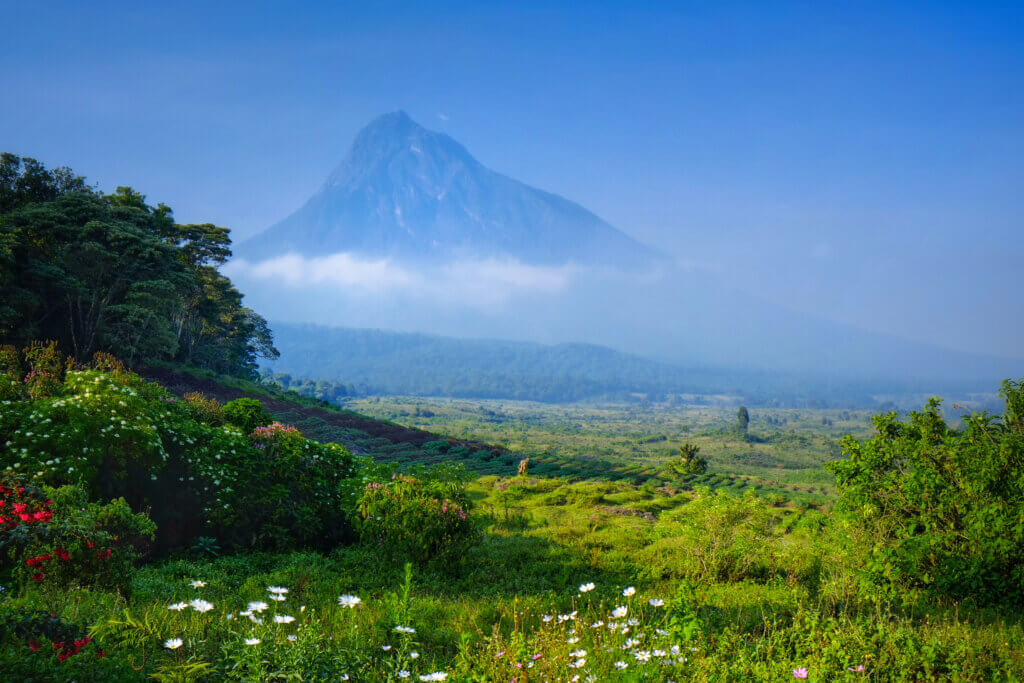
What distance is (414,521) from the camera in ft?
24.1

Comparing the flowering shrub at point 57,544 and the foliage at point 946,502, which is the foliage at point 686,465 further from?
→ the flowering shrub at point 57,544

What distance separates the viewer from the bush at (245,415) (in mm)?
12734

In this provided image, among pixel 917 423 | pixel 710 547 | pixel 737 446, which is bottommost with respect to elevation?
pixel 737 446

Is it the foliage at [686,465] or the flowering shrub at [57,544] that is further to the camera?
the foliage at [686,465]

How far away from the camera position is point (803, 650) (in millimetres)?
4246

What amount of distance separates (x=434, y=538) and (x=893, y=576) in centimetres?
555

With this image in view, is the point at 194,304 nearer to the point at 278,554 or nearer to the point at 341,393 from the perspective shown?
the point at 278,554

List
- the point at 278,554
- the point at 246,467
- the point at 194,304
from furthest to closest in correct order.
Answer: the point at 194,304, the point at 246,467, the point at 278,554

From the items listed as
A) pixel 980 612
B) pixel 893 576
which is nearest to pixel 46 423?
pixel 893 576

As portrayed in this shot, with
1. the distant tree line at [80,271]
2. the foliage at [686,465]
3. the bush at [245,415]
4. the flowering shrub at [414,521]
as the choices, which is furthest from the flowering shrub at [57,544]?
the foliage at [686,465]

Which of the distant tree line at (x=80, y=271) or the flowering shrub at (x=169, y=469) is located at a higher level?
the distant tree line at (x=80, y=271)

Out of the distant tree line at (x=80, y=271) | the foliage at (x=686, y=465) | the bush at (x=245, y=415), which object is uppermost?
the distant tree line at (x=80, y=271)

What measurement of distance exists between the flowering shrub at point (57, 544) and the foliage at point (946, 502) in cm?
834

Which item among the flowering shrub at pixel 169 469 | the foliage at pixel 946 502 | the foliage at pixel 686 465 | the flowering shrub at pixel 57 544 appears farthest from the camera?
the foliage at pixel 686 465
